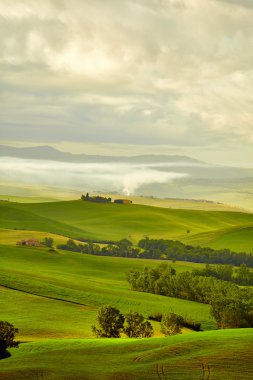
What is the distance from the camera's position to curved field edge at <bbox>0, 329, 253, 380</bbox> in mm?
49500

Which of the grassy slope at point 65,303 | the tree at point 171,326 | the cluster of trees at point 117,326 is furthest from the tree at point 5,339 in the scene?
the tree at point 171,326

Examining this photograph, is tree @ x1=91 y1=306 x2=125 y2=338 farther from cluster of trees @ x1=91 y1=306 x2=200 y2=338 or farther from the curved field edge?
the curved field edge

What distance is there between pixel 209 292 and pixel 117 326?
43.6 metres

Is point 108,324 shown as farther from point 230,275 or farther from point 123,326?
point 230,275

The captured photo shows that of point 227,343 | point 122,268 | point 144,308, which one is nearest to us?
point 227,343

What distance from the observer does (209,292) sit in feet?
394

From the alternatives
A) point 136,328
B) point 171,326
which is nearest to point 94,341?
point 136,328

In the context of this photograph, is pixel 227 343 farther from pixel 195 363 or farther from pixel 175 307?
A: pixel 175 307

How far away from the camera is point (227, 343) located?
58.2m

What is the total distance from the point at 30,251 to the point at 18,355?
115088mm

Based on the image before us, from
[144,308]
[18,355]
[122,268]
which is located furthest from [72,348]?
[122,268]

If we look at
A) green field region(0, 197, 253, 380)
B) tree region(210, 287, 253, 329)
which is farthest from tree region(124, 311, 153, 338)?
tree region(210, 287, 253, 329)

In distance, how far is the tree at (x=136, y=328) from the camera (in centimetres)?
7856

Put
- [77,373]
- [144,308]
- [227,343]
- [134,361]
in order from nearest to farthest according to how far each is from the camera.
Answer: [77,373] < [134,361] < [227,343] < [144,308]
